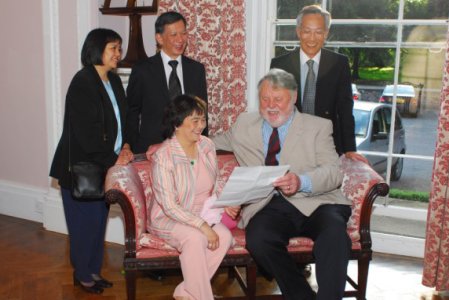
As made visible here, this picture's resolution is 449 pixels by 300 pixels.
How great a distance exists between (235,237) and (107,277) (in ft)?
3.47

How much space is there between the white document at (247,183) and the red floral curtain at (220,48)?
1.18 metres

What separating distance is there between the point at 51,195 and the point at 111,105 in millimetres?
1646

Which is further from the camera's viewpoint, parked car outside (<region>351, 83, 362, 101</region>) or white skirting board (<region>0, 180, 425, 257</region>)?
parked car outside (<region>351, 83, 362, 101</region>)

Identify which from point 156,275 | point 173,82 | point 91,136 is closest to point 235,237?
point 156,275

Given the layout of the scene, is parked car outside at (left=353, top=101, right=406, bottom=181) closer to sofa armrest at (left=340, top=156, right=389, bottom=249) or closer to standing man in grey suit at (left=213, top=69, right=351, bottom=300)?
sofa armrest at (left=340, top=156, right=389, bottom=249)

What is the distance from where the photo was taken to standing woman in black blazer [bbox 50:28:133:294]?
3.11 m

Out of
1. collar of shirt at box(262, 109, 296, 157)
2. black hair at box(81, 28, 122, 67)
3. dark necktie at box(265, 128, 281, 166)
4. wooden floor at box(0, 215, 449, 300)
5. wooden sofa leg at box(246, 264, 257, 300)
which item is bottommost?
wooden floor at box(0, 215, 449, 300)

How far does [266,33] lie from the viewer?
4121 millimetres

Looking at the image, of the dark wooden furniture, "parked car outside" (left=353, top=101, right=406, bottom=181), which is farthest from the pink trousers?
"parked car outside" (left=353, top=101, right=406, bottom=181)

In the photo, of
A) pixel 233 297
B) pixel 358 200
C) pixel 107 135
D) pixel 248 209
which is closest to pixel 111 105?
pixel 107 135

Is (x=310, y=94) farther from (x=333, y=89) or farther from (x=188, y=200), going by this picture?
(x=188, y=200)

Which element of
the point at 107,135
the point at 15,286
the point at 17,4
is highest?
the point at 17,4

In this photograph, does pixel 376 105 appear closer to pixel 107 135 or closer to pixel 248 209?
pixel 248 209

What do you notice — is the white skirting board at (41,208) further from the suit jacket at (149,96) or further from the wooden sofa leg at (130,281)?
the wooden sofa leg at (130,281)
